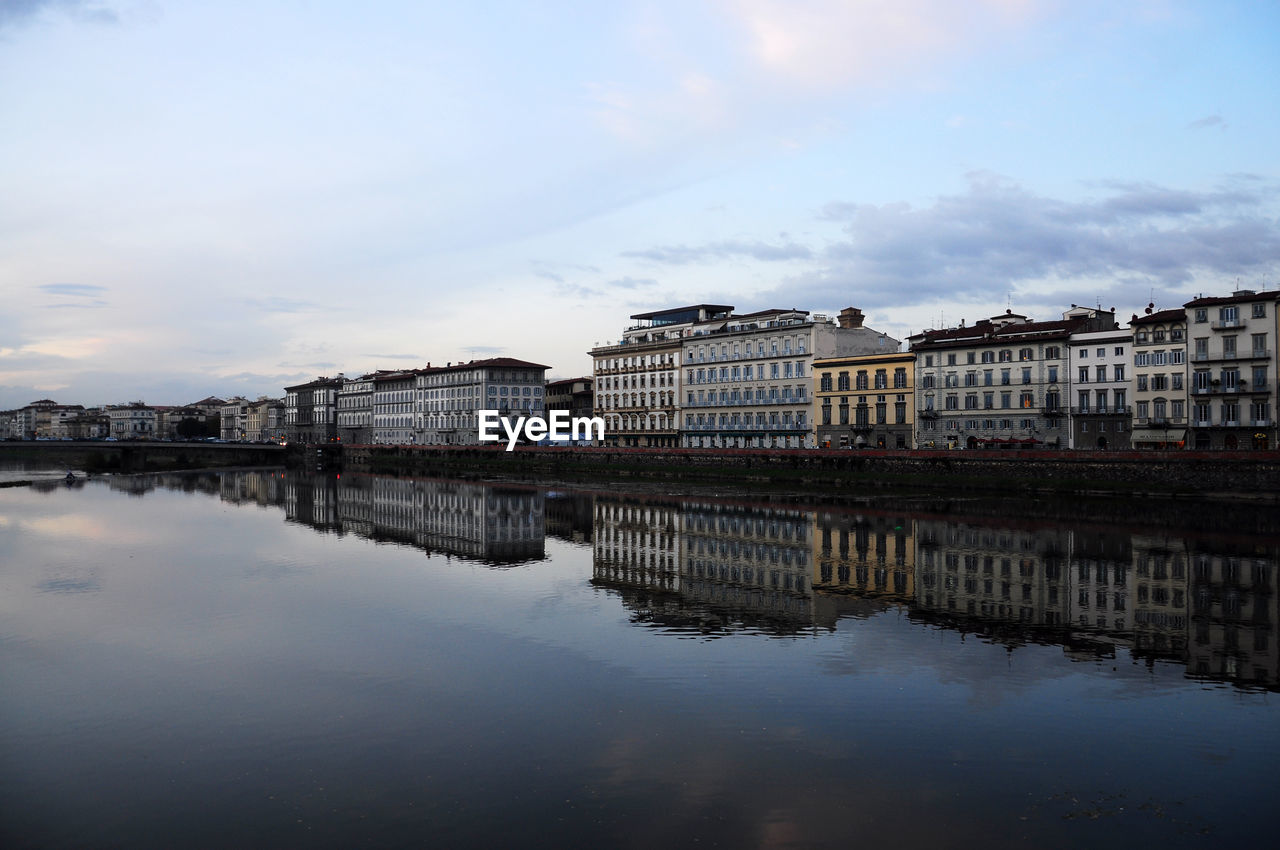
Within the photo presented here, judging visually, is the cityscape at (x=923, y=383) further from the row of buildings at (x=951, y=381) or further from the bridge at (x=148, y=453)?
the bridge at (x=148, y=453)

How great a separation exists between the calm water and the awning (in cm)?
4013

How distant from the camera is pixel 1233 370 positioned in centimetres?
7325

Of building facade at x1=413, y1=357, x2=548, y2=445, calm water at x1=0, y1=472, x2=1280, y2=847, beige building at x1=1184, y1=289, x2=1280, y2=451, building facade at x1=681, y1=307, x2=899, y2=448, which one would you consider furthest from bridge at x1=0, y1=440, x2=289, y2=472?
beige building at x1=1184, y1=289, x2=1280, y2=451

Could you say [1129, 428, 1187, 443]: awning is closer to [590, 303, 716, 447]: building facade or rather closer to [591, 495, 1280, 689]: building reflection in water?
[591, 495, 1280, 689]: building reflection in water

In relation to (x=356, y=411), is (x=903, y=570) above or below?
below

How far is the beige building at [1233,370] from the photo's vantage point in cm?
7169

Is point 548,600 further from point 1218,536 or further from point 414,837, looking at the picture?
point 1218,536

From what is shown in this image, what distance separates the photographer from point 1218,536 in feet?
148

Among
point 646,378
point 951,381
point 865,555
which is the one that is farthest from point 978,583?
point 646,378

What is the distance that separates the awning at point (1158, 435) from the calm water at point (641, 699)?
40132 mm

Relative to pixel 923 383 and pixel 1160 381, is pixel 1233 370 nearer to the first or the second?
pixel 1160 381

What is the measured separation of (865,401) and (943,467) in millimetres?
21702

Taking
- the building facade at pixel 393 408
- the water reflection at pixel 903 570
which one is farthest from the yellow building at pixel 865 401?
the building facade at pixel 393 408

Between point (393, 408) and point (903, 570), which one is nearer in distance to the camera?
point (903, 570)
